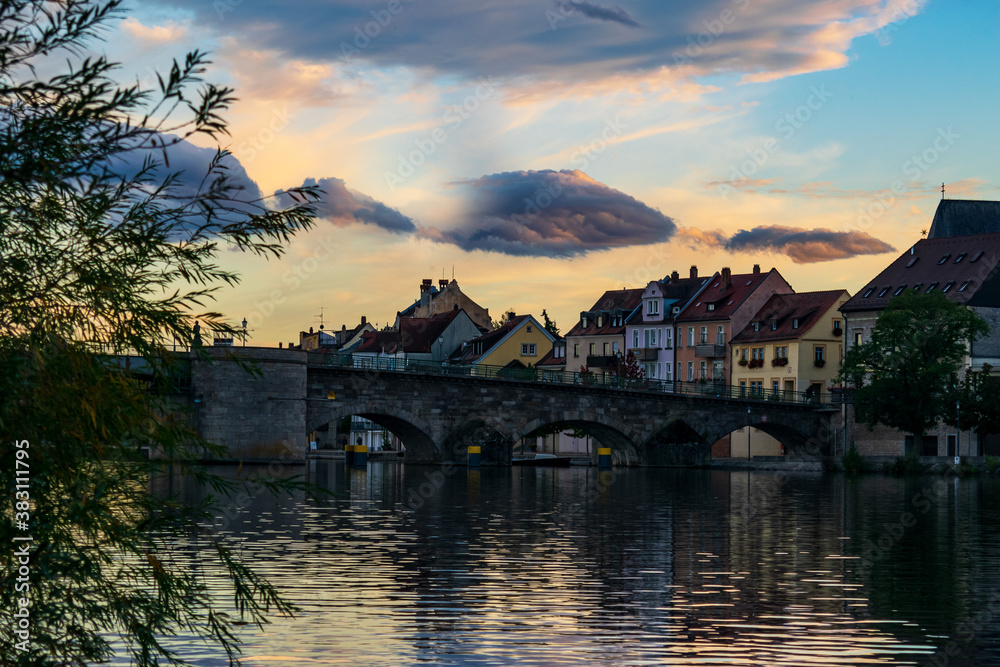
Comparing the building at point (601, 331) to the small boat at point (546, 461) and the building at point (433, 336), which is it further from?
the small boat at point (546, 461)

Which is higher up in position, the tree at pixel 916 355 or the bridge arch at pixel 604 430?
the tree at pixel 916 355

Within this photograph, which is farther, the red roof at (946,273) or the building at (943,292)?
the red roof at (946,273)

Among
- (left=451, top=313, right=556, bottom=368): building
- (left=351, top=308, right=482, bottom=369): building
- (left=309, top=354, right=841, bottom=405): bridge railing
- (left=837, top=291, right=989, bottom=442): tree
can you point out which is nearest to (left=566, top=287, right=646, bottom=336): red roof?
(left=451, top=313, right=556, bottom=368): building

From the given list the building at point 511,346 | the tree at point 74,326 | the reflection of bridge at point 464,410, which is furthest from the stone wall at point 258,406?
the tree at point 74,326

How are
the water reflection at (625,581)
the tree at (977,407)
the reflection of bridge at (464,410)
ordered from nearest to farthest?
the water reflection at (625,581) → the reflection of bridge at (464,410) → the tree at (977,407)

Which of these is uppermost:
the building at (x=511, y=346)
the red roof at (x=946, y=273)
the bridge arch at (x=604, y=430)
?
the red roof at (x=946, y=273)

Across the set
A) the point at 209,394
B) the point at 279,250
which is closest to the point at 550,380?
the point at 209,394

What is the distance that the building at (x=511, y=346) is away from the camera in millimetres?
121875

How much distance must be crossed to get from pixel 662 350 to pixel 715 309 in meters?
6.69

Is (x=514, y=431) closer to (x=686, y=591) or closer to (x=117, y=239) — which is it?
(x=686, y=591)

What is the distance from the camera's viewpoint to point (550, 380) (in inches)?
3179

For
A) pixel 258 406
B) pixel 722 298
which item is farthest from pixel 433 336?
pixel 258 406

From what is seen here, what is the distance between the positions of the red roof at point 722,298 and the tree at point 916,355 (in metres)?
25.7

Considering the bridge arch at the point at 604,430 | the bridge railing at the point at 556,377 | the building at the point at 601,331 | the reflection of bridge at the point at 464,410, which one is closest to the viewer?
the reflection of bridge at the point at 464,410
